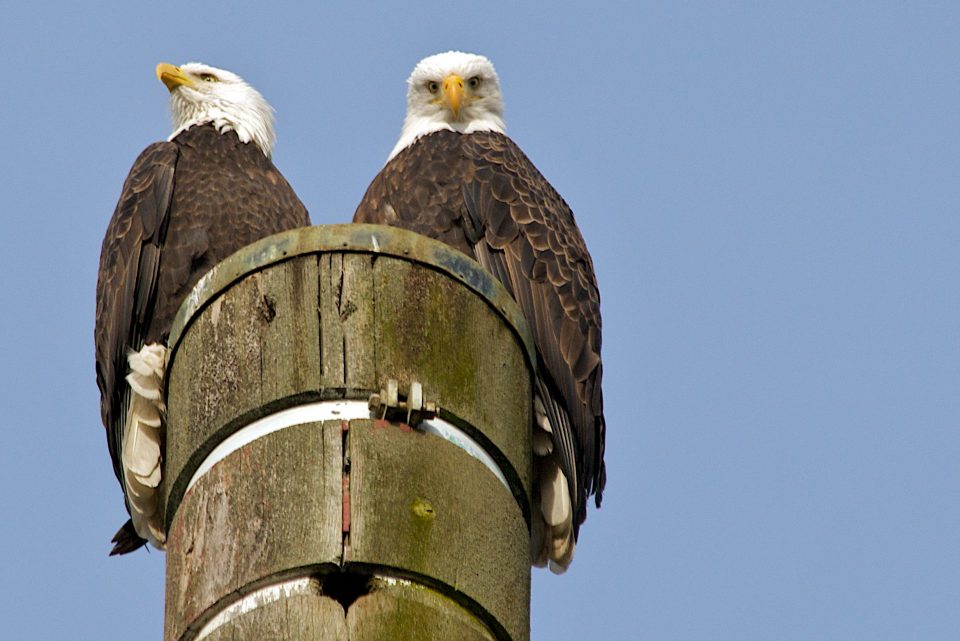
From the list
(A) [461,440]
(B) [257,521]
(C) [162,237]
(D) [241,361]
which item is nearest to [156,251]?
(C) [162,237]

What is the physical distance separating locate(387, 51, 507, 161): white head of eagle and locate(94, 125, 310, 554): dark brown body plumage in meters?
1.17

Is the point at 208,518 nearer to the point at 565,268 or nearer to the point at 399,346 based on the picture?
the point at 399,346

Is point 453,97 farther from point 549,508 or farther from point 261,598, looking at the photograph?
point 261,598

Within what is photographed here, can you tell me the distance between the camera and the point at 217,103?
9289mm

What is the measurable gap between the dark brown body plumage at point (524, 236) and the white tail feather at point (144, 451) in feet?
5.09

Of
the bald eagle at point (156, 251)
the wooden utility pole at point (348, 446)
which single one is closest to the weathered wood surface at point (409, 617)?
the wooden utility pole at point (348, 446)

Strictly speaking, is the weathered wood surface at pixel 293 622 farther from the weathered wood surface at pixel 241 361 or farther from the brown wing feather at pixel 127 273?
the brown wing feather at pixel 127 273

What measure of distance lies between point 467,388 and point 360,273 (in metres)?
0.48

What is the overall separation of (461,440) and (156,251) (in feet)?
11.1

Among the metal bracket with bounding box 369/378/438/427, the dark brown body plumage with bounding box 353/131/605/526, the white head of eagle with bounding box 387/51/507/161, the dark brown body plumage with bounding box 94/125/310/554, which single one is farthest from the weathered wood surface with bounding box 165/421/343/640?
the white head of eagle with bounding box 387/51/507/161

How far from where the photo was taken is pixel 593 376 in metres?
7.21

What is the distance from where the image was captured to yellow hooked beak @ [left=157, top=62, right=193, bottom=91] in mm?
9492

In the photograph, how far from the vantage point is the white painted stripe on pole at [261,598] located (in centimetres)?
409

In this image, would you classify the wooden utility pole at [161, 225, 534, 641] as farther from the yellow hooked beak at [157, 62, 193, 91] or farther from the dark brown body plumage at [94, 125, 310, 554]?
the yellow hooked beak at [157, 62, 193, 91]
